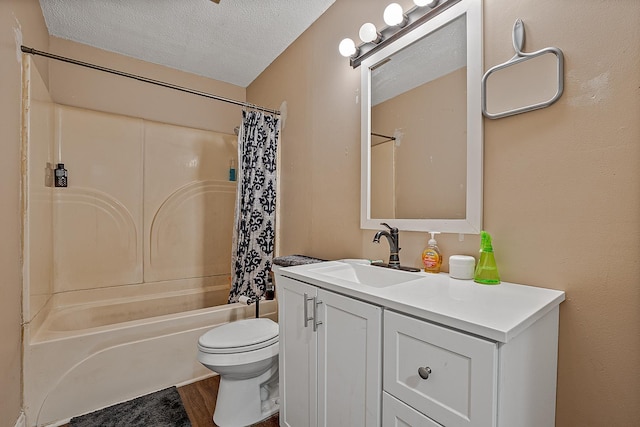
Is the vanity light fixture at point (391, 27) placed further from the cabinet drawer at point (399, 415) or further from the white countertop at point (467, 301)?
the cabinet drawer at point (399, 415)

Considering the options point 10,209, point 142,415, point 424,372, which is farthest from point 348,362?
point 10,209

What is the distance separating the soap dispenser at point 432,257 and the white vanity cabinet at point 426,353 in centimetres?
5

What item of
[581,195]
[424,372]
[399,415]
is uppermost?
[581,195]

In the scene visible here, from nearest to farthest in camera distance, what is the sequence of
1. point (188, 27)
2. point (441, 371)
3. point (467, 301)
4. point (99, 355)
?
point (441, 371)
point (467, 301)
point (99, 355)
point (188, 27)

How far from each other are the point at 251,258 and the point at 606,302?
77.0 inches

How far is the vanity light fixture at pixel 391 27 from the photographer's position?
125cm

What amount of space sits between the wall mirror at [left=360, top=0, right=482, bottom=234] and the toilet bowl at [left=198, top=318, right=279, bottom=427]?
0.88 meters

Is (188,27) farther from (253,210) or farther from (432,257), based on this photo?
(432,257)

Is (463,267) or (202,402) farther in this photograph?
(202,402)

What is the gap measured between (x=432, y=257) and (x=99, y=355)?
191 centimetres

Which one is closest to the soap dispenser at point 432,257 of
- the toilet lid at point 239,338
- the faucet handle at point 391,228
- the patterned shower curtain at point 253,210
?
the faucet handle at point 391,228

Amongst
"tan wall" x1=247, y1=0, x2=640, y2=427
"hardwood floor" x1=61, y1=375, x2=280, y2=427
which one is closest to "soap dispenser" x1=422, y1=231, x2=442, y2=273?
"tan wall" x1=247, y1=0, x2=640, y2=427

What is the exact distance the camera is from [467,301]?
2.71 ft

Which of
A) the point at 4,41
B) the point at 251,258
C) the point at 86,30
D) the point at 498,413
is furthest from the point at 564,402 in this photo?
the point at 86,30
